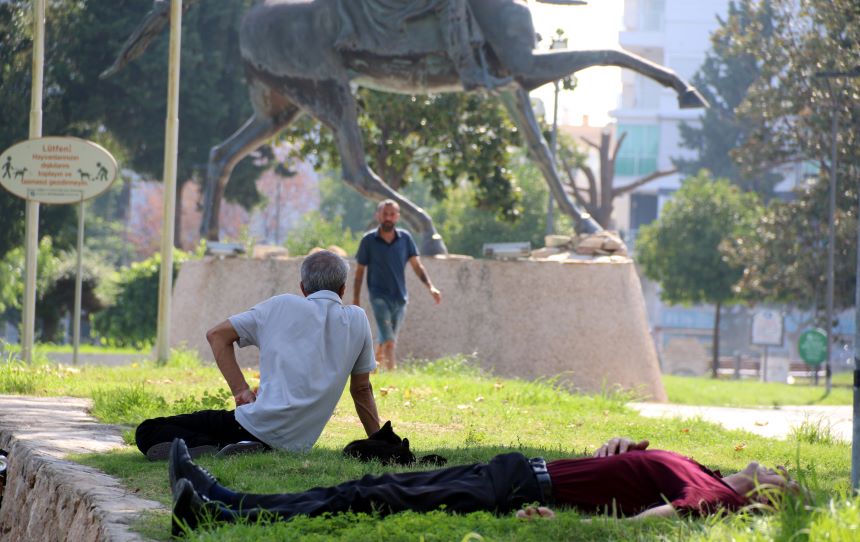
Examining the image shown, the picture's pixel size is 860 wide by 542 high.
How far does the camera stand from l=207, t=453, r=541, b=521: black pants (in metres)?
5.69

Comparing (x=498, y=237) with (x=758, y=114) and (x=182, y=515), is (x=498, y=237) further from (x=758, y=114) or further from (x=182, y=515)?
(x=182, y=515)

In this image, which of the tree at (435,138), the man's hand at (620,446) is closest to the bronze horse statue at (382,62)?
the tree at (435,138)

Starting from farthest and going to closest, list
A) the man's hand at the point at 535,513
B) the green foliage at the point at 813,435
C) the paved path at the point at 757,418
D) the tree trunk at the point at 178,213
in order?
the tree trunk at the point at 178,213
the paved path at the point at 757,418
the green foliage at the point at 813,435
the man's hand at the point at 535,513

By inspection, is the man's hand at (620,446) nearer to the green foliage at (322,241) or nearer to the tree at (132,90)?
the green foliage at (322,241)

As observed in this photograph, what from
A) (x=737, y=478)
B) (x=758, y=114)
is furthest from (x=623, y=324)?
(x=758, y=114)

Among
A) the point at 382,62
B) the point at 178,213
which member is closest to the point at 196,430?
the point at 382,62

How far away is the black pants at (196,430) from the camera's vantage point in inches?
301

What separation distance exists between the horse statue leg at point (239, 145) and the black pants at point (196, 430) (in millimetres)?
9118

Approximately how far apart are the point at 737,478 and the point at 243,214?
68.0 meters

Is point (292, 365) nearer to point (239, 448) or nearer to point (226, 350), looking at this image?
point (226, 350)

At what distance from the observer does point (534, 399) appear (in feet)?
41.2

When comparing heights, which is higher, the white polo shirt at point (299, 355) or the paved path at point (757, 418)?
the white polo shirt at point (299, 355)

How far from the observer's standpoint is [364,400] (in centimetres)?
771

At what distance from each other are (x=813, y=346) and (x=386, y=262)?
21.8m
